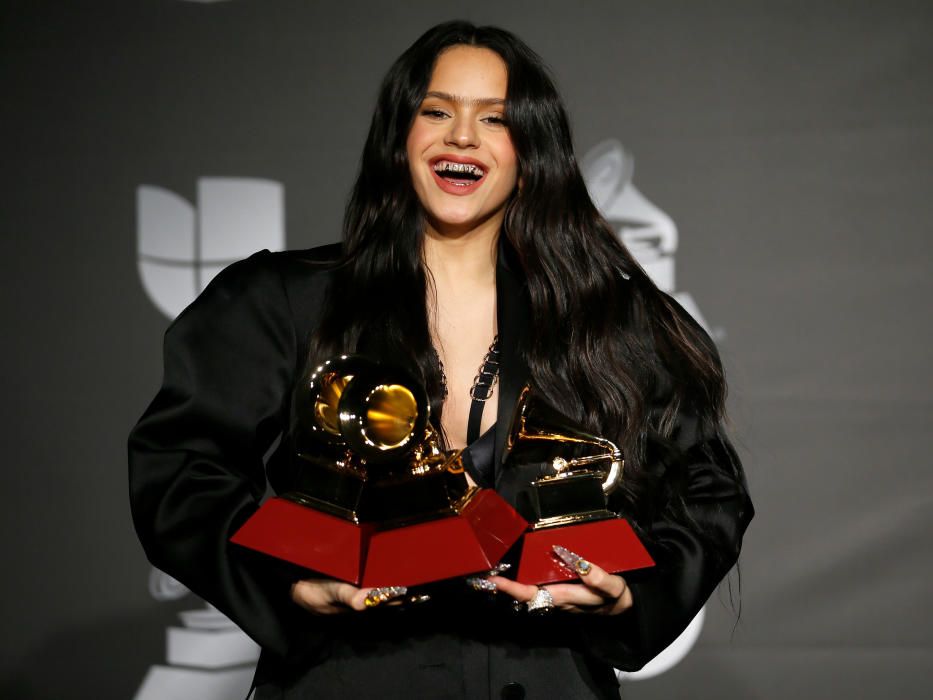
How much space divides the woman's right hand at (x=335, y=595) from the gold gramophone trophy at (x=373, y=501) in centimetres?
1

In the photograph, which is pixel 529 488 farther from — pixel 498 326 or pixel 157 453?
pixel 157 453

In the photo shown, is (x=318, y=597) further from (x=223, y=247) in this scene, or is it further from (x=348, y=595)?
(x=223, y=247)

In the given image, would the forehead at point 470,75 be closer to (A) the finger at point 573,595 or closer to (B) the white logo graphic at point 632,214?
(A) the finger at point 573,595

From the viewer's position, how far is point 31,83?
2826 millimetres

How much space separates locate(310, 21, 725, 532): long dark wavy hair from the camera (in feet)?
5.18

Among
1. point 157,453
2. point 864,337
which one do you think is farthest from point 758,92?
point 157,453

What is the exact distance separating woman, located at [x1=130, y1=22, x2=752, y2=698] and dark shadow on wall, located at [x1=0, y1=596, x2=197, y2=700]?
1.49 m

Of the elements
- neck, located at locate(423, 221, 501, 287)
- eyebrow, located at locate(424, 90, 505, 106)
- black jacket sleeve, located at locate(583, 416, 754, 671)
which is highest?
eyebrow, located at locate(424, 90, 505, 106)

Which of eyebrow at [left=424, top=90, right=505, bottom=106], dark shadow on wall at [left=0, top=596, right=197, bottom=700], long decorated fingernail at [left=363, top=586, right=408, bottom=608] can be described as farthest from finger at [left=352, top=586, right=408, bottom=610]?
dark shadow on wall at [left=0, top=596, right=197, bottom=700]

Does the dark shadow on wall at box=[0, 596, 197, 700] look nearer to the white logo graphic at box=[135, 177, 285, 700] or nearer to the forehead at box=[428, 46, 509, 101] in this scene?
the white logo graphic at box=[135, 177, 285, 700]

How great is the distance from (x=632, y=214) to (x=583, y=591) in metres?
1.63

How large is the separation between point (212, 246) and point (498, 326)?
133cm

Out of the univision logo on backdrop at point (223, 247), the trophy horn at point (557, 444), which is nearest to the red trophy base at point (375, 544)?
the trophy horn at point (557, 444)

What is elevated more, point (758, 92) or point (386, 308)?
point (758, 92)
